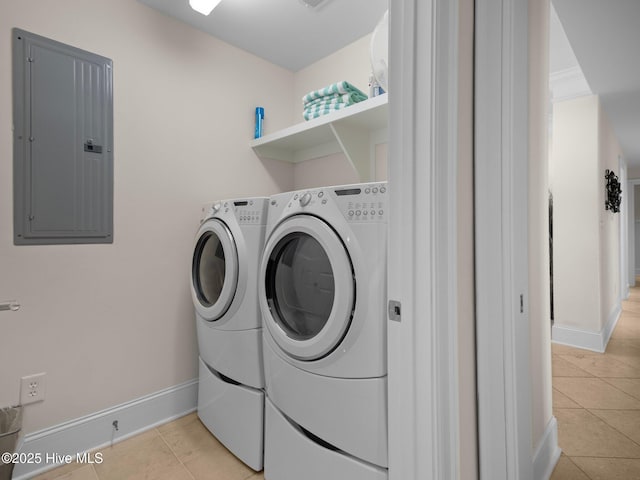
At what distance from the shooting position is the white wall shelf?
1675 millimetres

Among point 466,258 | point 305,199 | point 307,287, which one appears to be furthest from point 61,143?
point 466,258

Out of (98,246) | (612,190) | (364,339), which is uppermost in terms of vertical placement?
(612,190)

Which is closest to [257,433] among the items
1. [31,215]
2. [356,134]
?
[31,215]

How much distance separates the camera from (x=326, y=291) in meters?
1.16

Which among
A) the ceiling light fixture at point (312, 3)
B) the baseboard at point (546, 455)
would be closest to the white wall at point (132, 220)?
the ceiling light fixture at point (312, 3)

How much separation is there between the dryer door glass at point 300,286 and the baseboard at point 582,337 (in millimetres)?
2849

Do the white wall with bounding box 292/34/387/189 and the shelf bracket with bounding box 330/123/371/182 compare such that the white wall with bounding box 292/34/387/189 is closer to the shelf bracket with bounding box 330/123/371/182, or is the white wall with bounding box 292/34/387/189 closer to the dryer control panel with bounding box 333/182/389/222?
the shelf bracket with bounding box 330/123/371/182

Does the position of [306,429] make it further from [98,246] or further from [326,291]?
[98,246]

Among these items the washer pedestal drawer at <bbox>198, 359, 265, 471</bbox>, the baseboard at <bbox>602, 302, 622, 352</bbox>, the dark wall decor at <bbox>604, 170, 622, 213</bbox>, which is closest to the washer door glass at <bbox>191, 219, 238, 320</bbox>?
the washer pedestal drawer at <bbox>198, 359, 265, 471</bbox>

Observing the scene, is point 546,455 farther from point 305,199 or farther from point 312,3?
point 312,3

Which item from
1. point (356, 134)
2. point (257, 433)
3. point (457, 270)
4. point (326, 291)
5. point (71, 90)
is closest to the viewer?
point (457, 270)

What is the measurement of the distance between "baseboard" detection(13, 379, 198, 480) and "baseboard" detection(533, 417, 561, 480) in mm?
1717

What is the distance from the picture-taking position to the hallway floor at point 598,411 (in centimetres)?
144

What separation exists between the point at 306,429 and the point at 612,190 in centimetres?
393
